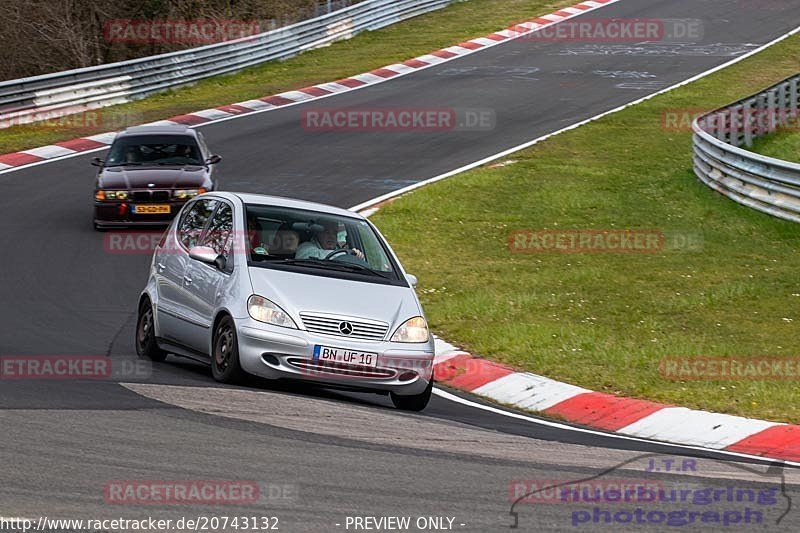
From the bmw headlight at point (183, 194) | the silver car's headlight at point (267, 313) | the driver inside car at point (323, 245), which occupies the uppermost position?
the driver inside car at point (323, 245)

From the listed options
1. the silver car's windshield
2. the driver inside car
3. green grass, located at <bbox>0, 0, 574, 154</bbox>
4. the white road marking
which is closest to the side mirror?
the silver car's windshield

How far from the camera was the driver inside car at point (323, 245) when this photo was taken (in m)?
11.0

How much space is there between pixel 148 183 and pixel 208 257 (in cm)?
843

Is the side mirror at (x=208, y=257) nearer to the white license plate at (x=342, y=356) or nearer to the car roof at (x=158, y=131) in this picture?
the white license plate at (x=342, y=356)

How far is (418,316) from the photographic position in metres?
10.6

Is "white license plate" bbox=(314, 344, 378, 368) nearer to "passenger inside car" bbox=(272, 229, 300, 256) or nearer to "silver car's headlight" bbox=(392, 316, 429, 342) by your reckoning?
"silver car's headlight" bbox=(392, 316, 429, 342)

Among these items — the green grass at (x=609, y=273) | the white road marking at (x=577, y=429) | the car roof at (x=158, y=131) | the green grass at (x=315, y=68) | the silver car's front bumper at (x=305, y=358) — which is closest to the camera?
the white road marking at (x=577, y=429)

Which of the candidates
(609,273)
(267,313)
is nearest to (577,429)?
(267,313)

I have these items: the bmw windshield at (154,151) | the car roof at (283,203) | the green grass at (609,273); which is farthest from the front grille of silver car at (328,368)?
the bmw windshield at (154,151)

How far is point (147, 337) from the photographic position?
12000 millimetres

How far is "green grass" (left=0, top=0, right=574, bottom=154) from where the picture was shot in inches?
1100

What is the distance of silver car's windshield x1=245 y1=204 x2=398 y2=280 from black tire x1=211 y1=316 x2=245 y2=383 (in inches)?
24.9

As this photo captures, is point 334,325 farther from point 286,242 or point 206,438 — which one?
point 206,438

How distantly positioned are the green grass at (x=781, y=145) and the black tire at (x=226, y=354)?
16.4 m
